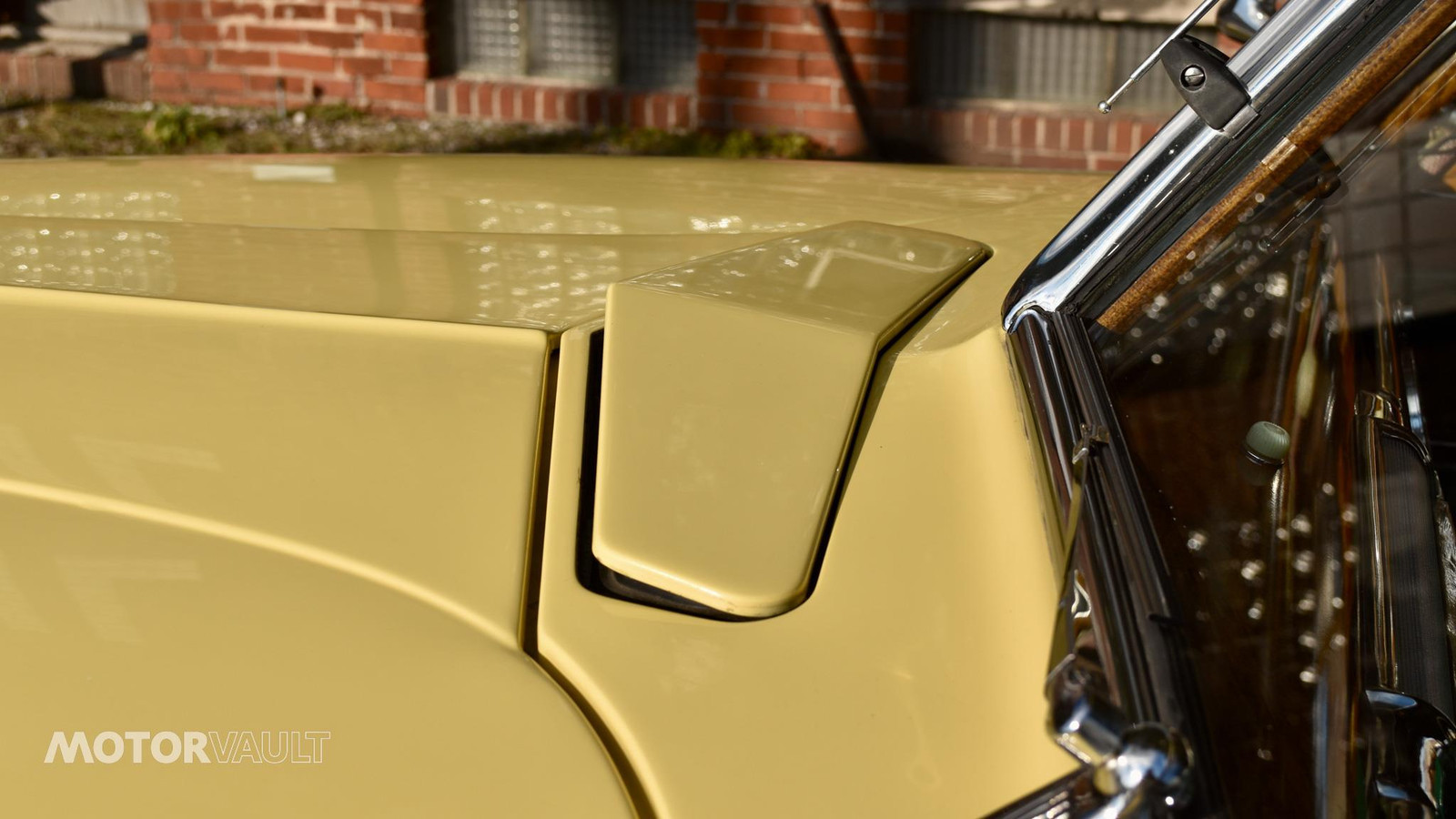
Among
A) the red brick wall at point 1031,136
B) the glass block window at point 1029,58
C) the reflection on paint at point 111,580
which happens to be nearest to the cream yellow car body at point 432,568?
the reflection on paint at point 111,580

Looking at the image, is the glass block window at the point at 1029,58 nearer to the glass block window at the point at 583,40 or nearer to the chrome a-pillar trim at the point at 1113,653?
the glass block window at the point at 583,40

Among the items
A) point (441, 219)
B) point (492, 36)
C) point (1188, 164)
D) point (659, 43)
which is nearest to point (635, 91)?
point (659, 43)

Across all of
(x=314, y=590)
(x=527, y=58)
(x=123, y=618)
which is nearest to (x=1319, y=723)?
(x=314, y=590)

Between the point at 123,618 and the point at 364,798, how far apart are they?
0.78 feet

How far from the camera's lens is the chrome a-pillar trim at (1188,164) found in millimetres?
957

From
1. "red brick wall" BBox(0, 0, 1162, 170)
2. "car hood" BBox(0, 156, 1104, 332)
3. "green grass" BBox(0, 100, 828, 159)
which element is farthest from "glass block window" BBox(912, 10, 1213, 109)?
"car hood" BBox(0, 156, 1104, 332)

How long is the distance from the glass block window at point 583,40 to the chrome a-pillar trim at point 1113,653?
3863 millimetres

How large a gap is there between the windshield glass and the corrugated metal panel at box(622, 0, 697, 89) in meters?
3.41

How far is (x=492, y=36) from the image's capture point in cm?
467

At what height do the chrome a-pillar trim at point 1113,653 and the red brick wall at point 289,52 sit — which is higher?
the red brick wall at point 289,52

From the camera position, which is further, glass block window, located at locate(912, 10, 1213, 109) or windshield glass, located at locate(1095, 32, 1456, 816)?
glass block window, located at locate(912, 10, 1213, 109)

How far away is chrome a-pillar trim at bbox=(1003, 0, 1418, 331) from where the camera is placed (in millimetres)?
957

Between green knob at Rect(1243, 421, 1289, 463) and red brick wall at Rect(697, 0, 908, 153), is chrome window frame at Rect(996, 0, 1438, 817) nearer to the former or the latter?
green knob at Rect(1243, 421, 1289, 463)

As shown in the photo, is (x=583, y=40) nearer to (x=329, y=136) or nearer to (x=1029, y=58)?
(x=329, y=136)
